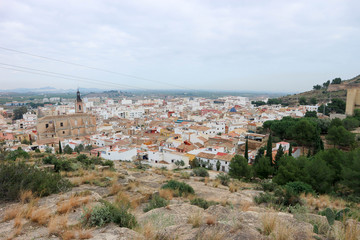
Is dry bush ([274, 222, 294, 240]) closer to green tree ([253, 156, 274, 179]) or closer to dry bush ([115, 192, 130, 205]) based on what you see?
dry bush ([115, 192, 130, 205])

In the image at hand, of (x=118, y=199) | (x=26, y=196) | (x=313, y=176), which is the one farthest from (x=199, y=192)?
(x=313, y=176)

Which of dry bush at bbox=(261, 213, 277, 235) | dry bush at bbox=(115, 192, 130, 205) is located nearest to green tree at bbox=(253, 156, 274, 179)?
dry bush at bbox=(115, 192, 130, 205)

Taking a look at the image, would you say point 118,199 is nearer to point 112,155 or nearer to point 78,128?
point 112,155

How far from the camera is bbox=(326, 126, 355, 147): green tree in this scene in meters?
24.5

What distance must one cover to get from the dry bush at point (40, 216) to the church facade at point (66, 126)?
1502 inches

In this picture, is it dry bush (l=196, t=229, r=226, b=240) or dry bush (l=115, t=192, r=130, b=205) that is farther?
dry bush (l=115, t=192, r=130, b=205)

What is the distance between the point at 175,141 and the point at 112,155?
1014 cm

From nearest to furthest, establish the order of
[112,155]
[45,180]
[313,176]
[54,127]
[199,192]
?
[45,180], [199,192], [313,176], [112,155], [54,127]

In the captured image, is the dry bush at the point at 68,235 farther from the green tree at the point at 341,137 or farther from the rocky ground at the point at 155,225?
the green tree at the point at 341,137

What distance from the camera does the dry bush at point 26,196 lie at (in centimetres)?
498

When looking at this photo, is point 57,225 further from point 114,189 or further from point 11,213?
point 114,189

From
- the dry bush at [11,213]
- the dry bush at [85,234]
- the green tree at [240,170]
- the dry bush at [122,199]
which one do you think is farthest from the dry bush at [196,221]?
the green tree at [240,170]

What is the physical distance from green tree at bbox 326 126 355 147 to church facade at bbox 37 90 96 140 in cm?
3938

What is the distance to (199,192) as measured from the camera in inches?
324
